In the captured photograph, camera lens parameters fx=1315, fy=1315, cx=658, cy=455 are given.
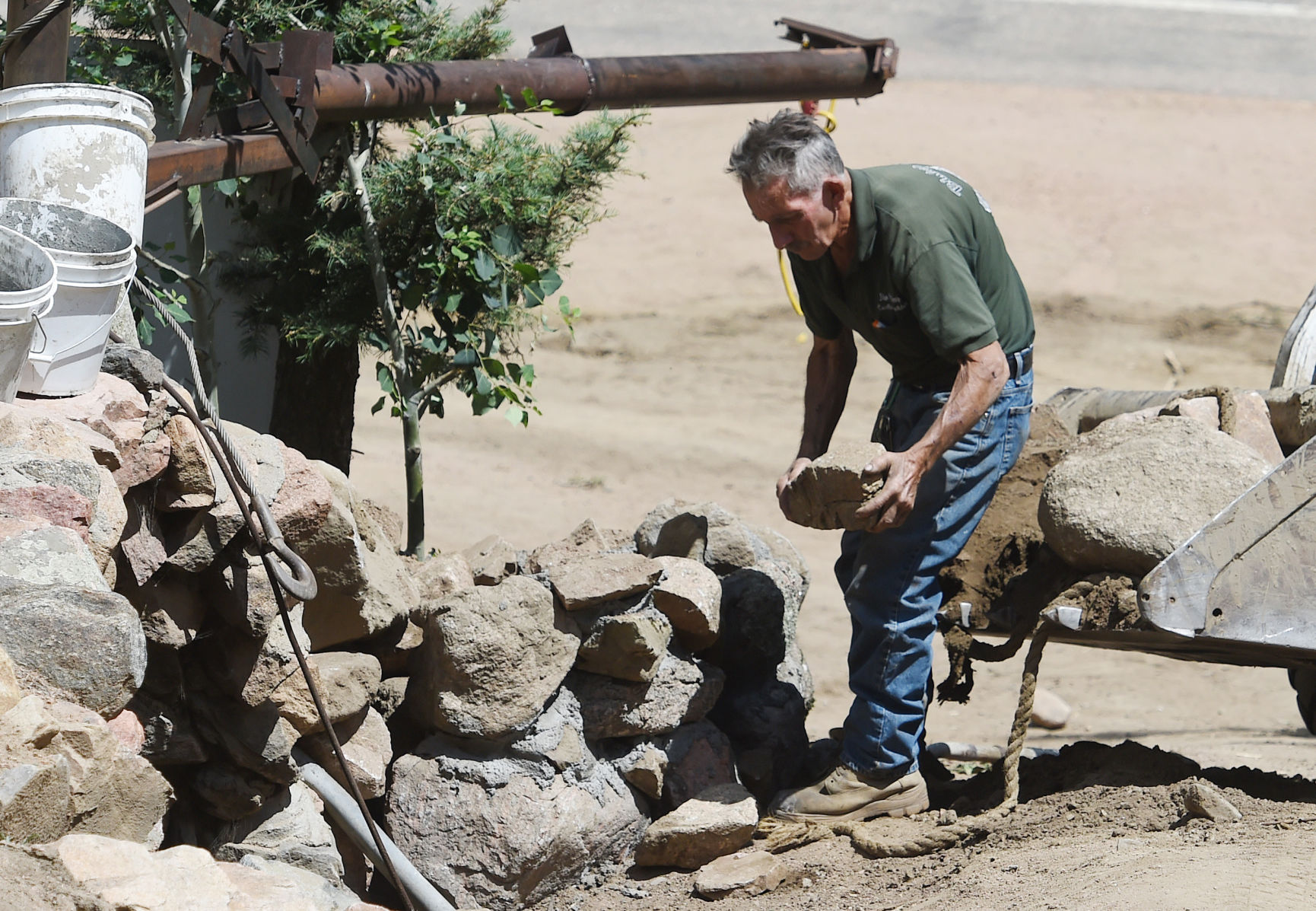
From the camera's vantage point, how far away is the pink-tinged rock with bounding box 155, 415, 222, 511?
2.92m

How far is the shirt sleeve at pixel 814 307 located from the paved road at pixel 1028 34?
633 inches

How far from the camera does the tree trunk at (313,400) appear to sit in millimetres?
5297

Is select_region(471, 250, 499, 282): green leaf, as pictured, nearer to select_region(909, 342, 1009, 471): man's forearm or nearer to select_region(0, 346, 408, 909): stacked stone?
select_region(0, 346, 408, 909): stacked stone

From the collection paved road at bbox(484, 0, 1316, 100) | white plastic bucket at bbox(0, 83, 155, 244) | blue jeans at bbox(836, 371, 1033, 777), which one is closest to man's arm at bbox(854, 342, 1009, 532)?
blue jeans at bbox(836, 371, 1033, 777)

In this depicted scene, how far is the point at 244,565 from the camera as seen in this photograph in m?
3.10

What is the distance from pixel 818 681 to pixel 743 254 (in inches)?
355

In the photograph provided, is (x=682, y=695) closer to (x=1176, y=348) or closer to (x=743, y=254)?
(x=1176, y=348)

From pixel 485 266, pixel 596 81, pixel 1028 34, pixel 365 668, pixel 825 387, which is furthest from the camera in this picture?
pixel 1028 34

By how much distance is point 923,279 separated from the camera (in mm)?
3480

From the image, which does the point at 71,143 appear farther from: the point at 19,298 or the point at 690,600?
Result: the point at 690,600

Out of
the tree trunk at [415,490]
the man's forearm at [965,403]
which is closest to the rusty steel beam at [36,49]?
the tree trunk at [415,490]

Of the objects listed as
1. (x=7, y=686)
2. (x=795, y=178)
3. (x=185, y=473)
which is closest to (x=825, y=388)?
(x=795, y=178)

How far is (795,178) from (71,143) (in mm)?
1773

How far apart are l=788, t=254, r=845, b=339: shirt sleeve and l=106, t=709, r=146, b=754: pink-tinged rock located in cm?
218
